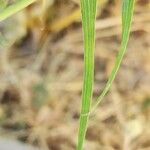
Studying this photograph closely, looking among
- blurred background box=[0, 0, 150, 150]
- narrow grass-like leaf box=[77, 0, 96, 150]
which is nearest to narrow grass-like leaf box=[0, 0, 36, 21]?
narrow grass-like leaf box=[77, 0, 96, 150]

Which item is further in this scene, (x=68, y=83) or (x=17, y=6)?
(x=68, y=83)

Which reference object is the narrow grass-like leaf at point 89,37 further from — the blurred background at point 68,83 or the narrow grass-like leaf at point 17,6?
the blurred background at point 68,83

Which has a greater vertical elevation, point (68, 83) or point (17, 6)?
point (68, 83)

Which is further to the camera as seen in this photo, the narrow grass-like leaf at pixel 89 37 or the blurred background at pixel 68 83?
the blurred background at pixel 68 83

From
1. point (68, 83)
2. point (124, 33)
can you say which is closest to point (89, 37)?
point (124, 33)

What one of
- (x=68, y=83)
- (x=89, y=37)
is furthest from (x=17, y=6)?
(x=68, y=83)

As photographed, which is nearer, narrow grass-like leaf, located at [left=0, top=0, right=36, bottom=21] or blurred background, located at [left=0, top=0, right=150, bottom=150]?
narrow grass-like leaf, located at [left=0, top=0, right=36, bottom=21]

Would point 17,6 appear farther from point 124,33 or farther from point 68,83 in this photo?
point 68,83

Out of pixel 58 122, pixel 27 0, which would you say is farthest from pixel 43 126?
pixel 27 0

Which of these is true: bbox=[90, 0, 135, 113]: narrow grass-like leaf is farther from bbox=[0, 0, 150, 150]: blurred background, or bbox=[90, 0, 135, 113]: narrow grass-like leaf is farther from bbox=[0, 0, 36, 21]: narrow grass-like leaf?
bbox=[0, 0, 150, 150]: blurred background

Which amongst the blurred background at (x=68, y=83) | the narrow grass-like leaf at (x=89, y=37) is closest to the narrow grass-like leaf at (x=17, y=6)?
A: the narrow grass-like leaf at (x=89, y=37)
